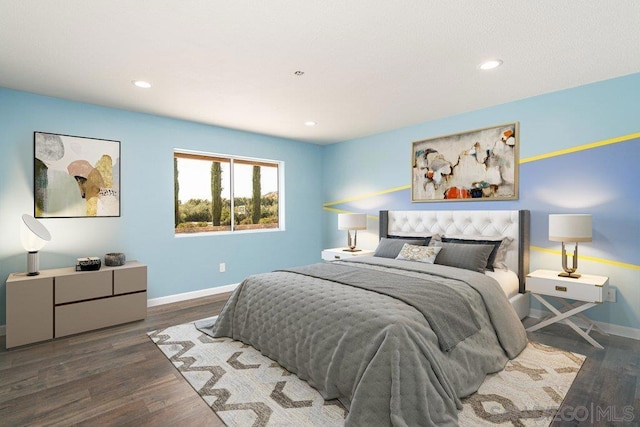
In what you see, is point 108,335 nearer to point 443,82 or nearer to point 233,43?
point 233,43

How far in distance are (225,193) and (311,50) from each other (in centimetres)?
302

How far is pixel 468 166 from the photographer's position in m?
4.03

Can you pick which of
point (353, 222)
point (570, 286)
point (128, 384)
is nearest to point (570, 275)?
point (570, 286)

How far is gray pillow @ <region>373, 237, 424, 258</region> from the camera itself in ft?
12.8

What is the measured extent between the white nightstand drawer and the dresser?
13.2 ft

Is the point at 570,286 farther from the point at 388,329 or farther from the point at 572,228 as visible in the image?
the point at 388,329

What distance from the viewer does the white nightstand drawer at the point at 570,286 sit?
273cm

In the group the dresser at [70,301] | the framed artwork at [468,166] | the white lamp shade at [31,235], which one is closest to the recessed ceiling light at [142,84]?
the white lamp shade at [31,235]

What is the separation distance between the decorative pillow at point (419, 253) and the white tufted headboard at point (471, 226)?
57 cm

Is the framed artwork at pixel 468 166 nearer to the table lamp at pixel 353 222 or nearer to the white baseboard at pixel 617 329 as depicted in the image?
the table lamp at pixel 353 222

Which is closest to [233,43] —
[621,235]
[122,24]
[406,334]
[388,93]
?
[122,24]

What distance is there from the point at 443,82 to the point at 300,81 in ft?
4.48

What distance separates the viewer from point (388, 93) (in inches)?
133

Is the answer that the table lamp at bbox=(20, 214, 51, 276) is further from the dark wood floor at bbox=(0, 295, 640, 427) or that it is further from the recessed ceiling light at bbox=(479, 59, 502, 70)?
the recessed ceiling light at bbox=(479, 59, 502, 70)
